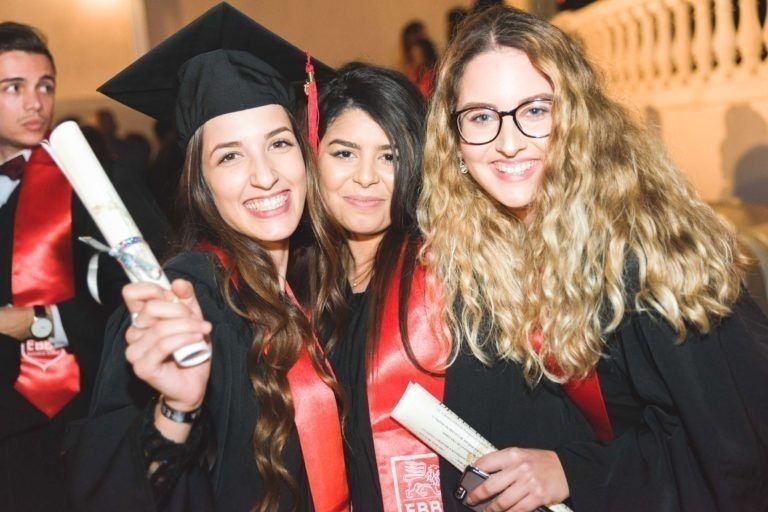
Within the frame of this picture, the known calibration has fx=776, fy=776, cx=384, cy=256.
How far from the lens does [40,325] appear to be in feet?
8.84

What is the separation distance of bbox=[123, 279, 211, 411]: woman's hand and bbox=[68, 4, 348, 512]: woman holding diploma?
34 mm

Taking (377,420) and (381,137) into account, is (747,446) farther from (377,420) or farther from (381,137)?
(381,137)

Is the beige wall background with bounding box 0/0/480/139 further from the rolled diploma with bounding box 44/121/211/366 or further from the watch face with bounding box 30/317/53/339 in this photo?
the rolled diploma with bounding box 44/121/211/366

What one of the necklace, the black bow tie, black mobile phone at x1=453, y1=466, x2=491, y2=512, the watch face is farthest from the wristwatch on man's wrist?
black mobile phone at x1=453, y1=466, x2=491, y2=512

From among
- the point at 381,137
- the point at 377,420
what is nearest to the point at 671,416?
the point at 377,420

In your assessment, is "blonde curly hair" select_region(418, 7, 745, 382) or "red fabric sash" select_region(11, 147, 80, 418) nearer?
"blonde curly hair" select_region(418, 7, 745, 382)

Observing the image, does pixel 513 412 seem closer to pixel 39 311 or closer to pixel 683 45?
pixel 39 311

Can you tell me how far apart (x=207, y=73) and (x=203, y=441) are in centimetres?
94

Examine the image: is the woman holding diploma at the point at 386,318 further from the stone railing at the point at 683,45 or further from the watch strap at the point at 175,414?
the stone railing at the point at 683,45

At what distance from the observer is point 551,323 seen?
6.11 ft

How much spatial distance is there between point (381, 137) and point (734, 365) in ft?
3.88

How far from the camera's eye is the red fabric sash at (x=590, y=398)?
6.23 ft

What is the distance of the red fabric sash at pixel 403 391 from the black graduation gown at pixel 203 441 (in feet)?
0.74

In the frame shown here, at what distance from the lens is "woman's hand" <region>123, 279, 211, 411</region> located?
1.40m
